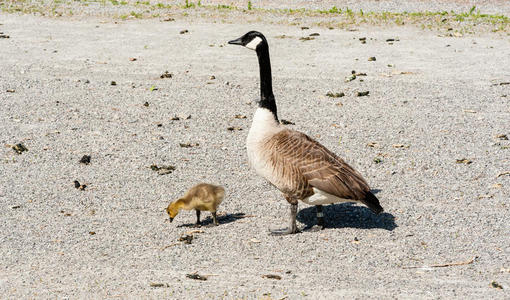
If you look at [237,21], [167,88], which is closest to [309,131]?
[167,88]

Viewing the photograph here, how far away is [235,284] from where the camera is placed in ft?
18.7

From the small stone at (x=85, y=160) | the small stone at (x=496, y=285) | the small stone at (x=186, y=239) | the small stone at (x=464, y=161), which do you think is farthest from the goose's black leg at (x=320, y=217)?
the small stone at (x=85, y=160)

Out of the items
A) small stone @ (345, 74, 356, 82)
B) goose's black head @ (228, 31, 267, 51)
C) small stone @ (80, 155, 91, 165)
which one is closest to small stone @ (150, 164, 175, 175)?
small stone @ (80, 155, 91, 165)

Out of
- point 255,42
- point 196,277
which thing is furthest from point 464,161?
Answer: point 196,277

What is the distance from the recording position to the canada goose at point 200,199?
6809 millimetres

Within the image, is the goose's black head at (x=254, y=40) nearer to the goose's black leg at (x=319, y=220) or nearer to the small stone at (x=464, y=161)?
the goose's black leg at (x=319, y=220)

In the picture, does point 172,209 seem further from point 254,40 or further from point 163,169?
point 254,40

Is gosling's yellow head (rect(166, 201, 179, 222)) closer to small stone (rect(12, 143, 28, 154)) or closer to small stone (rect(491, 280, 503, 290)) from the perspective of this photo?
small stone (rect(491, 280, 503, 290))

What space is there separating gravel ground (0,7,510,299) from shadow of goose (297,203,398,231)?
31 mm

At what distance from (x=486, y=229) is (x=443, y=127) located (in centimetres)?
371

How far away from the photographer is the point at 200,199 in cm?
680

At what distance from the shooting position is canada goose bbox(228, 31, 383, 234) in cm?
643

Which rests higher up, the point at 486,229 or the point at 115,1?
the point at 115,1

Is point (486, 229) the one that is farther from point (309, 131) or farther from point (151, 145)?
point (151, 145)
